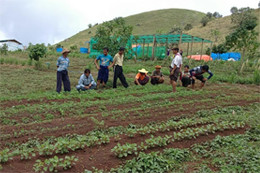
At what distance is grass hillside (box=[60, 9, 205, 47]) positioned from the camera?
62247 mm

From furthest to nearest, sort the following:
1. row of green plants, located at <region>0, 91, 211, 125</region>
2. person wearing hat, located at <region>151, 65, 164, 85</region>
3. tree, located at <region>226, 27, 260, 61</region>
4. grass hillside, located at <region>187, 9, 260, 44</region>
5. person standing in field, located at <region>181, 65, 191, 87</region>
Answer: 1. grass hillside, located at <region>187, 9, 260, 44</region>
2. tree, located at <region>226, 27, 260, 61</region>
3. person wearing hat, located at <region>151, 65, 164, 85</region>
4. person standing in field, located at <region>181, 65, 191, 87</region>
5. row of green plants, located at <region>0, 91, 211, 125</region>

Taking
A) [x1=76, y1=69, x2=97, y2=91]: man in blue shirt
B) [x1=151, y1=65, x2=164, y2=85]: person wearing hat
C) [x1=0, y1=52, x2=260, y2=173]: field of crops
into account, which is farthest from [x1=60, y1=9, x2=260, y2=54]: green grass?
[x1=0, y1=52, x2=260, y2=173]: field of crops

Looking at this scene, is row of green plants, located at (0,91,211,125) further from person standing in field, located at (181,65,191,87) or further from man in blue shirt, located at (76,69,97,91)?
person standing in field, located at (181,65,191,87)

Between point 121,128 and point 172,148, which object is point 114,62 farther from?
point 172,148

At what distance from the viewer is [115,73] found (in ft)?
29.9

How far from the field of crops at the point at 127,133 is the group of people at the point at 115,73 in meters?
0.73

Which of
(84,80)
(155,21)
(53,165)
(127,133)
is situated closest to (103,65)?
(84,80)

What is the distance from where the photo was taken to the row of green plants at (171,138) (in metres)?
3.77

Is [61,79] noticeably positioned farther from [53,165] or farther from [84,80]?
[53,165]

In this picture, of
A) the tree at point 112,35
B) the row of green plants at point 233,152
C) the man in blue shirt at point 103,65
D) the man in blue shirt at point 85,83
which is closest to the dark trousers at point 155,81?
the man in blue shirt at point 103,65

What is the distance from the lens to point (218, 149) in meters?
4.23

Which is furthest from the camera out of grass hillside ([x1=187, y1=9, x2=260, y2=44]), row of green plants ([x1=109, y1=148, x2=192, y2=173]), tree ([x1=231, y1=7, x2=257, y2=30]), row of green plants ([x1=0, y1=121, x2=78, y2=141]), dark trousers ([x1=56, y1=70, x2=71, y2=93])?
grass hillside ([x1=187, y1=9, x2=260, y2=44])

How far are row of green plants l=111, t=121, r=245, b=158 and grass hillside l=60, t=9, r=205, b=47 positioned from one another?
179ft

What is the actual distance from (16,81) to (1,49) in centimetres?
1318
